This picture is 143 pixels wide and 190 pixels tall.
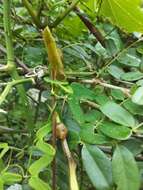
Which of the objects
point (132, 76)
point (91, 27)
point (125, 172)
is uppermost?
point (91, 27)

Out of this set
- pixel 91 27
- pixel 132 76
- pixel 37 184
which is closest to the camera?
pixel 37 184

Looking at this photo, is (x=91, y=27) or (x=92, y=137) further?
(x=91, y=27)

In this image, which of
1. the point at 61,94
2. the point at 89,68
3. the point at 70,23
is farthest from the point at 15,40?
the point at 61,94

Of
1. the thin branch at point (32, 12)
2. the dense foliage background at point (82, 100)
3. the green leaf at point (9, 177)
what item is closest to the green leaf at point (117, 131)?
the dense foliage background at point (82, 100)

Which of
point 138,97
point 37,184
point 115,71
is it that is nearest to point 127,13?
point 115,71

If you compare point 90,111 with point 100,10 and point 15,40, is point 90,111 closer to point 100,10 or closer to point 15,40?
point 100,10

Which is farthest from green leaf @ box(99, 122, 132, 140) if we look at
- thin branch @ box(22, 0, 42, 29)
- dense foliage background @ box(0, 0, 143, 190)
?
thin branch @ box(22, 0, 42, 29)

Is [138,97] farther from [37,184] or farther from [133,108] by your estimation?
[37,184]

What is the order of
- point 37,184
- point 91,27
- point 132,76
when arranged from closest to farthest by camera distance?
point 37,184 → point 132,76 → point 91,27

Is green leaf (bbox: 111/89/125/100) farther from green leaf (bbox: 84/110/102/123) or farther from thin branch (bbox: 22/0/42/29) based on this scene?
thin branch (bbox: 22/0/42/29)
